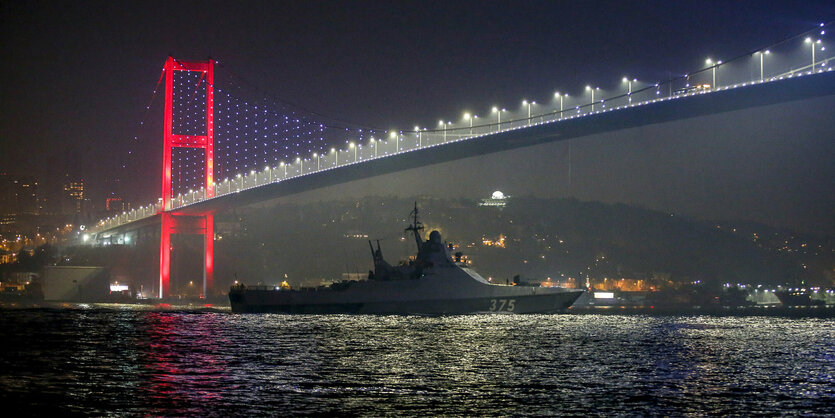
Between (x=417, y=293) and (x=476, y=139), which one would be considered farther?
(x=476, y=139)

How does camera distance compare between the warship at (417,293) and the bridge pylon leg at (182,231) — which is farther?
the bridge pylon leg at (182,231)

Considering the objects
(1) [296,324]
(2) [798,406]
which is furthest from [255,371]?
(1) [296,324]

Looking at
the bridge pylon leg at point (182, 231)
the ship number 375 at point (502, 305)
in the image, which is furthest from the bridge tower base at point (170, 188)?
the ship number 375 at point (502, 305)

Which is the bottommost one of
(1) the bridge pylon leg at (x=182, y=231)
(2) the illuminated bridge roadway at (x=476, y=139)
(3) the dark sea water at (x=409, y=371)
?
(3) the dark sea water at (x=409, y=371)

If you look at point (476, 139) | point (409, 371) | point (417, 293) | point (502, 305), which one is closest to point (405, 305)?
point (417, 293)

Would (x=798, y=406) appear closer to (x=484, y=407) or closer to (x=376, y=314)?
(x=484, y=407)

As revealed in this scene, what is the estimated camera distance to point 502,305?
39.0m

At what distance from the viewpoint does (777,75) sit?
29.6 metres

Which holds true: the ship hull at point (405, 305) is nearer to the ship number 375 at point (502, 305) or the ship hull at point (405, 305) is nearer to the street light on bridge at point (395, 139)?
the ship number 375 at point (502, 305)

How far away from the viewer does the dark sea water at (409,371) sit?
12742 mm

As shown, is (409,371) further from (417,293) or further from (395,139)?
(395,139)

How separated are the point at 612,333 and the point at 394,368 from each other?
13.3 meters

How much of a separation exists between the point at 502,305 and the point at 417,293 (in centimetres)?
436

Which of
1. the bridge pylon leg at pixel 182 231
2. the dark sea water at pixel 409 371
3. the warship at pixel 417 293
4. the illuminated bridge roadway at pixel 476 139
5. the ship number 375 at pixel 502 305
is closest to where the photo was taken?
the dark sea water at pixel 409 371
